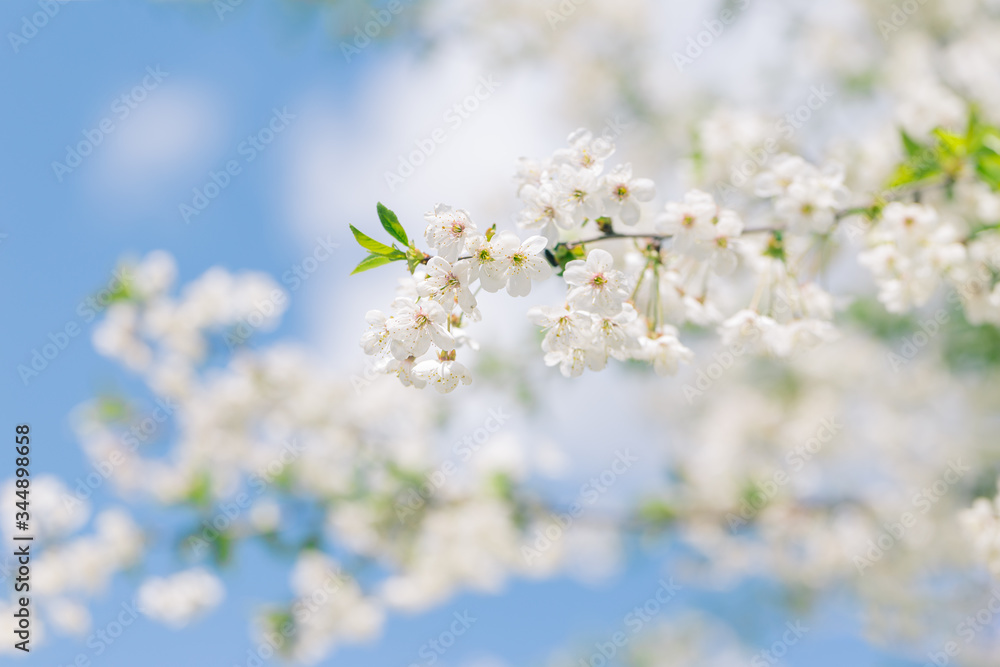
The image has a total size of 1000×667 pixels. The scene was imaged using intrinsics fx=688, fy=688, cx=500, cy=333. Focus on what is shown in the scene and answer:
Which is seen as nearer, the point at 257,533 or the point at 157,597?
the point at 257,533

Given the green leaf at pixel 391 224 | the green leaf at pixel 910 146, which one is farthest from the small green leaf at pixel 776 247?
the green leaf at pixel 391 224

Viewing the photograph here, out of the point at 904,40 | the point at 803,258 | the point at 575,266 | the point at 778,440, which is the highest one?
the point at 904,40

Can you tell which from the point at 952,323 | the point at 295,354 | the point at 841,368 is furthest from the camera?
the point at 841,368

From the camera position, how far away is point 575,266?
1396 millimetres

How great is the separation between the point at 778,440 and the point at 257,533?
16.2 ft

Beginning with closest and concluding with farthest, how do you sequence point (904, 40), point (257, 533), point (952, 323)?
point (257, 533) < point (952, 323) < point (904, 40)

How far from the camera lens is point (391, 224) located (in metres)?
1.37

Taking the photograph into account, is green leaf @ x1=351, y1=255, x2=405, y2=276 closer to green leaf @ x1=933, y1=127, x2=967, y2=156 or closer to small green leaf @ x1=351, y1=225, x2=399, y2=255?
small green leaf @ x1=351, y1=225, x2=399, y2=255

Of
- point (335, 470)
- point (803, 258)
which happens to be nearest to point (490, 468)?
point (335, 470)

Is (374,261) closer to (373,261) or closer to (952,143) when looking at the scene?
(373,261)

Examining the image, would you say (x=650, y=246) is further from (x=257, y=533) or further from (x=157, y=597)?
(x=157, y=597)

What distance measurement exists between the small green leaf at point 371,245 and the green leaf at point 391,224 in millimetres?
36

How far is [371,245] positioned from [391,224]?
0.21 ft

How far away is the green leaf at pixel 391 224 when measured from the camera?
136 cm
